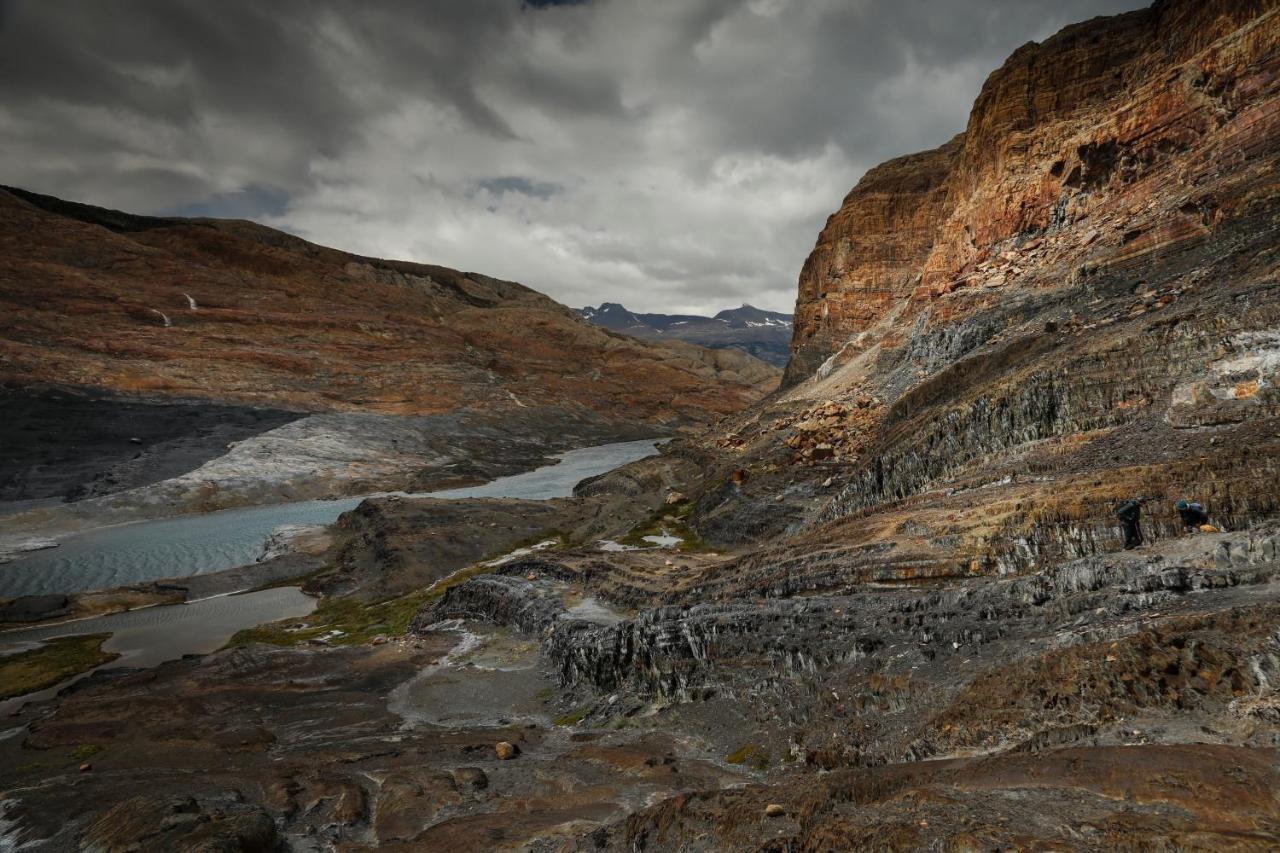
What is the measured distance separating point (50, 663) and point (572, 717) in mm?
35195

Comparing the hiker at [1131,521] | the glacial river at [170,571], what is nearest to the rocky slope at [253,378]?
the glacial river at [170,571]

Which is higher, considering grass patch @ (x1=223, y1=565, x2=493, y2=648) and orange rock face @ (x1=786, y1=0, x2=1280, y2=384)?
orange rock face @ (x1=786, y1=0, x2=1280, y2=384)

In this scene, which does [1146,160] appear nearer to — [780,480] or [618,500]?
[780,480]

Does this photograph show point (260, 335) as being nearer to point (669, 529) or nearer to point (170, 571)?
point (170, 571)

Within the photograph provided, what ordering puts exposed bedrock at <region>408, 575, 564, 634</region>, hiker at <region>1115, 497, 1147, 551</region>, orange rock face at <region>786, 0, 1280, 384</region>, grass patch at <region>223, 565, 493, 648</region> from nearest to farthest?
hiker at <region>1115, 497, 1147, 551</region> → orange rock face at <region>786, 0, 1280, 384</region> → exposed bedrock at <region>408, 575, 564, 634</region> → grass patch at <region>223, 565, 493, 648</region>

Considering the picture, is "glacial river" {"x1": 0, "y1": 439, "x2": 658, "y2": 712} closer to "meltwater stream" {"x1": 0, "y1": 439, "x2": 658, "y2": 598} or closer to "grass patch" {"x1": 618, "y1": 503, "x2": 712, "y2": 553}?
"meltwater stream" {"x1": 0, "y1": 439, "x2": 658, "y2": 598}

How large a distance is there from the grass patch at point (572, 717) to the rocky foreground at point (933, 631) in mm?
440

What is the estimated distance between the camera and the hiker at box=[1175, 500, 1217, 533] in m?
15.8

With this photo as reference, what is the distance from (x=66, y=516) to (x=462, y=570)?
175ft

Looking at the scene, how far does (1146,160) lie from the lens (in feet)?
117

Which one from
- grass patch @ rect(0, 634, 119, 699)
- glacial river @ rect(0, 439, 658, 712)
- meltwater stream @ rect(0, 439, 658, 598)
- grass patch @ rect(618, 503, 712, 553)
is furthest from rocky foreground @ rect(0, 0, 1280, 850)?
meltwater stream @ rect(0, 439, 658, 598)

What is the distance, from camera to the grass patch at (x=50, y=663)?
33.0 m

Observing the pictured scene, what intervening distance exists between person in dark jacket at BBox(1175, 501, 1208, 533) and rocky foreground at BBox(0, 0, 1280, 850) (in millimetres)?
358

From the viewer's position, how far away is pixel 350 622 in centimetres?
4041
